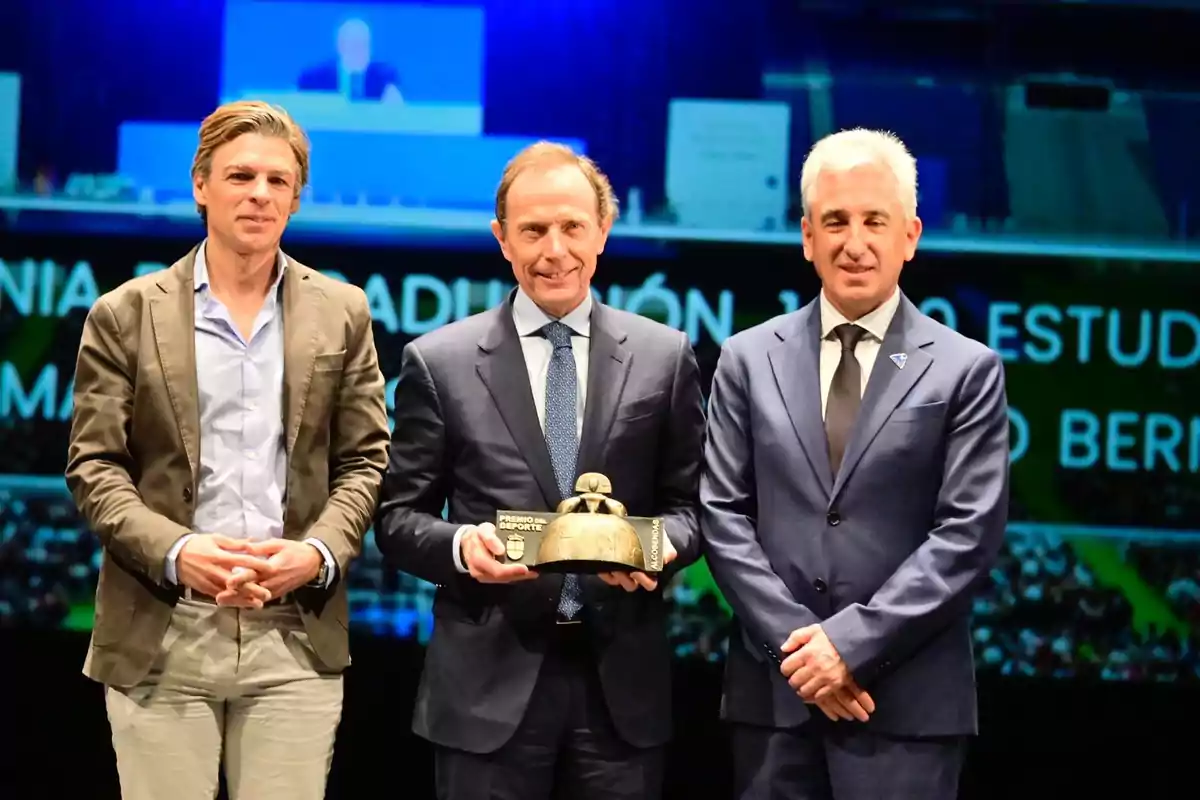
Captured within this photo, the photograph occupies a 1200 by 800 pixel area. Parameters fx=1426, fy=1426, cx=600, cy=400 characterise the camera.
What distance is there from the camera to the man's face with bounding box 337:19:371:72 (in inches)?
183

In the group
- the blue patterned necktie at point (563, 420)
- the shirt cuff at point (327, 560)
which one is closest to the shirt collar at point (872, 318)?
the blue patterned necktie at point (563, 420)

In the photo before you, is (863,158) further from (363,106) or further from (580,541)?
(363,106)

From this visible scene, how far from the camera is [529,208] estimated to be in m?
2.86

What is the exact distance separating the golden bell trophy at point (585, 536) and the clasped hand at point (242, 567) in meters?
0.41

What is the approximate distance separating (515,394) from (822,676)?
80 centimetres

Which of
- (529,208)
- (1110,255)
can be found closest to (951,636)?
(529,208)

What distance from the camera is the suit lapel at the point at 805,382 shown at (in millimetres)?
2742

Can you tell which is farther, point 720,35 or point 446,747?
point 720,35

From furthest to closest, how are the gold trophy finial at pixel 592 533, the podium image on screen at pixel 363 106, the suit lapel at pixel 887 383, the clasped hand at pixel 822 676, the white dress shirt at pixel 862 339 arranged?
the podium image on screen at pixel 363 106, the white dress shirt at pixel 862 339, the suit lapel at pixel 887 383, the clasped hand at pixel 822 676, the gold trophy finial at pixel 592 533

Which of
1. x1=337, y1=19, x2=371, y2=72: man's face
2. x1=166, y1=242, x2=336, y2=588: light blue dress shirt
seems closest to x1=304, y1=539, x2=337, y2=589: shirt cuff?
x1=166, y1=242, x2=336, y2=588: light blue dress shirt

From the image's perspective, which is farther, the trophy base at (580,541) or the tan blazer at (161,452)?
the tan blazer at (161,452)

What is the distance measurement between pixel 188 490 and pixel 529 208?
865mm

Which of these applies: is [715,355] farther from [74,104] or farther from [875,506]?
[74,104]

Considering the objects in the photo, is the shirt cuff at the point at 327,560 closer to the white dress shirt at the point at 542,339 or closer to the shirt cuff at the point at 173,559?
the shirt cuff at the point at 173,559
